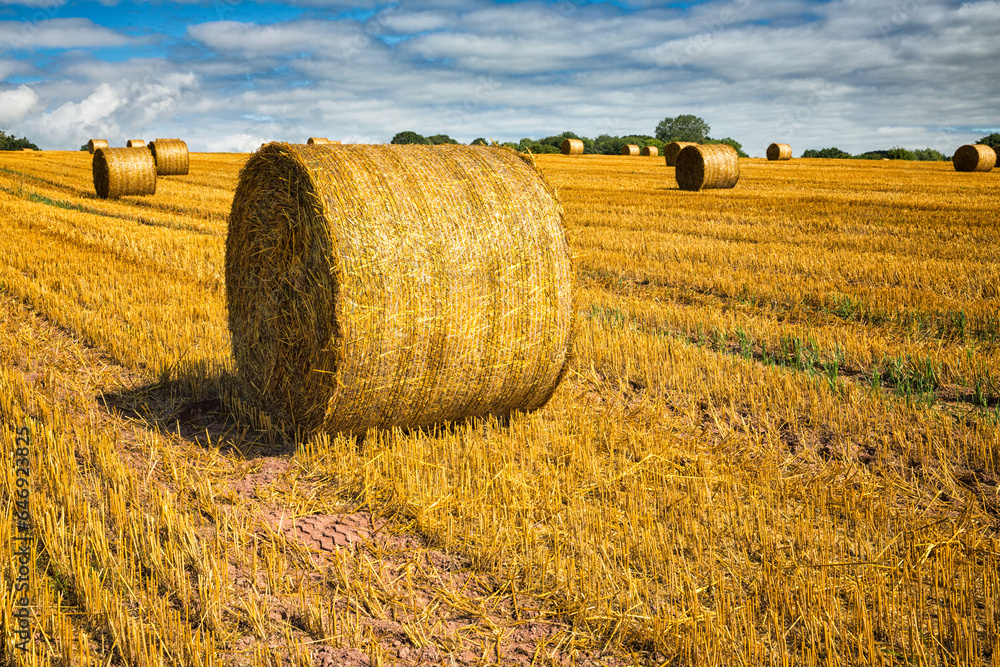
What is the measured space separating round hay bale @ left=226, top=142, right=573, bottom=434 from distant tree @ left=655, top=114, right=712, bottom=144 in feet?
308

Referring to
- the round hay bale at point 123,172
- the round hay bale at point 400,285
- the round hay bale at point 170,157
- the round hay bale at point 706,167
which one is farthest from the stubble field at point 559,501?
the round hay bale at point 170,157

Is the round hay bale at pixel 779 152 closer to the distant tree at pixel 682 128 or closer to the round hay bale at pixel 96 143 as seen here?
the round hay bale at pixel 96 143

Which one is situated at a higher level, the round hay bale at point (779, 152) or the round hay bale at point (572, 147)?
the round hay bale at point (572, 147)

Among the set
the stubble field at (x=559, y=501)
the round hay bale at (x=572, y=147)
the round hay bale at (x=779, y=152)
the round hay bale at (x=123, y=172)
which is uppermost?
the round hay bale at (x=572, y=147)

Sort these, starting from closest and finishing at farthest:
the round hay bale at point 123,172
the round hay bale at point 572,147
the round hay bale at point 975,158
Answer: the round hay bale at point 123,172 < the round hay bale at point 975,158 < the round hay bale at point 572,147

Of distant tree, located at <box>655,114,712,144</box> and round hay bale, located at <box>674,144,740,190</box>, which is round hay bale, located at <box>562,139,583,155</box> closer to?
round hay bale, located at <box>674,144,740,190</box>

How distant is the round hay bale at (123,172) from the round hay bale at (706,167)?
47.8 ft

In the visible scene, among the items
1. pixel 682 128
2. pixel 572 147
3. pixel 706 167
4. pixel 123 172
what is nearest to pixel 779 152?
pixel 572 147

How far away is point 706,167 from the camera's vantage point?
2061 cm

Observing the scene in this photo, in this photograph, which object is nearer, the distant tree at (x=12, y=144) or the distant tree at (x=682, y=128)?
the distant tree at (x=12, y=144)

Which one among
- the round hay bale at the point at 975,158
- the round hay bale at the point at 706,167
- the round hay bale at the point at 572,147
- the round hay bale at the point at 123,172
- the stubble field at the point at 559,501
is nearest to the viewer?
the stubble field at the point at 559,501

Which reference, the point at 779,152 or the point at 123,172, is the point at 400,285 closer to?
the point at 123,172

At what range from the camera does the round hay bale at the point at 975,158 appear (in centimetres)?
2884

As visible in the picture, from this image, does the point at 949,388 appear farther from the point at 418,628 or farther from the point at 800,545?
the point at 418,628
